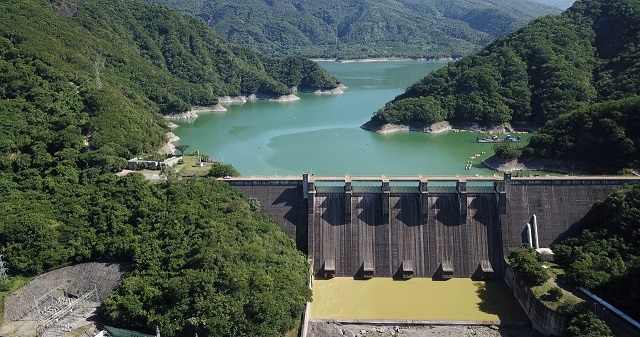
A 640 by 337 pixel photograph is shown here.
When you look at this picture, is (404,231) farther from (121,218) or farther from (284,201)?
(121,218)

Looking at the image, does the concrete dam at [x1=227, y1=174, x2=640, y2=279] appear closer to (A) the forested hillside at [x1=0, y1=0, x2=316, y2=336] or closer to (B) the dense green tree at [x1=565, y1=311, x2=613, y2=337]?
(A) the forested hillside at [x1=0, y1=0, x2=316, y2=336]

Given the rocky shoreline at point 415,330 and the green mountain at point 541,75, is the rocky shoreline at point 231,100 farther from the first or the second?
the rocky shoreline at point 415,330

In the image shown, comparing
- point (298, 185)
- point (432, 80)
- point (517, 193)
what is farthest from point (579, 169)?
point (432, 80)

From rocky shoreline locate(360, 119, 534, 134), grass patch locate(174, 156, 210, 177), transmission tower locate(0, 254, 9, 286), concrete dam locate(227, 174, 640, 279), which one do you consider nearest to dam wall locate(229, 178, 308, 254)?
concrete dam locate(227, 174, 640, 279)

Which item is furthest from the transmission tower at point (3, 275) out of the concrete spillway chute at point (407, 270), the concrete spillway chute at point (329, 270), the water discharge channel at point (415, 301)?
the concrete spillway chute at point (407, 270)

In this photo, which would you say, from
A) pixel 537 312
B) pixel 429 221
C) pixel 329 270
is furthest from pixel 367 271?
pixel 537 312

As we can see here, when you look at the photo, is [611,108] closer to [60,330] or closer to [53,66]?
[60,330]
